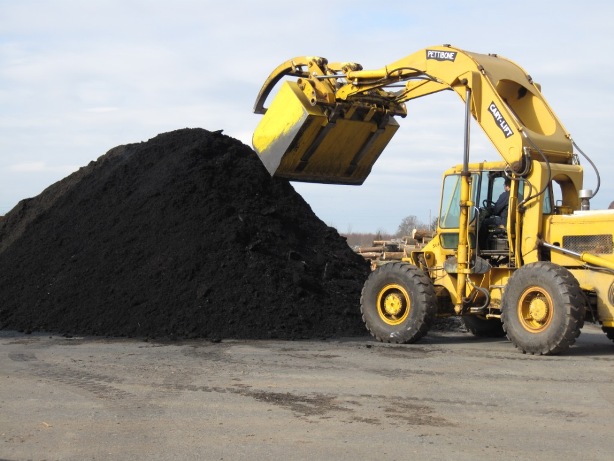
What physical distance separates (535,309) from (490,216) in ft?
6.78

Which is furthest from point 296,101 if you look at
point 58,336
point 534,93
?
point 58,336

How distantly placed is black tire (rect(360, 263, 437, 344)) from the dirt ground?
→ 43cm

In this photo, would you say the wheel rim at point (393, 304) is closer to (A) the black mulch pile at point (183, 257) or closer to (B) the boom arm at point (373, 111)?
(A) the black mulch pile at point (183, 257)

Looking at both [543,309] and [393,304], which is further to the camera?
[393,304]

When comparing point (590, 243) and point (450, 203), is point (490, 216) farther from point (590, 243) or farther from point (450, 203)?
point (590, 243)

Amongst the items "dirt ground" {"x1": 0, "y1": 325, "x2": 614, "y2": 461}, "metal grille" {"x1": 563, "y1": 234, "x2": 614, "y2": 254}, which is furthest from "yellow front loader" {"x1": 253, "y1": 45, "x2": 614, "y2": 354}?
"dirt ground" {"x1": 0, "y1": 325, "x2": 614, "y2": 461}

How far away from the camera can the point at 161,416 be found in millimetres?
7867

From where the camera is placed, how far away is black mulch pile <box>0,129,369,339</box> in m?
14.1

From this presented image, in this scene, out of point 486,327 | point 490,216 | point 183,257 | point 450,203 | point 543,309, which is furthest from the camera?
point 183,257

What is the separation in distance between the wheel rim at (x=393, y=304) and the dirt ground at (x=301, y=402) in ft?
2.33

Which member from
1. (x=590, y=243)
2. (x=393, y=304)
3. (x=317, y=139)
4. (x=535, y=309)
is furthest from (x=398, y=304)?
(x=317, y=139)

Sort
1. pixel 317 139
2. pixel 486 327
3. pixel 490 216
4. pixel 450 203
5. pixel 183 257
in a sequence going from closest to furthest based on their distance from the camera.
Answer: pixel 490 216
pixel 450 203
pixel 486 327
pixel 183 257
pixel 317 139

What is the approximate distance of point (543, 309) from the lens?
11602 mm

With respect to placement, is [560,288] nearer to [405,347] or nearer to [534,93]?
[405,347]
